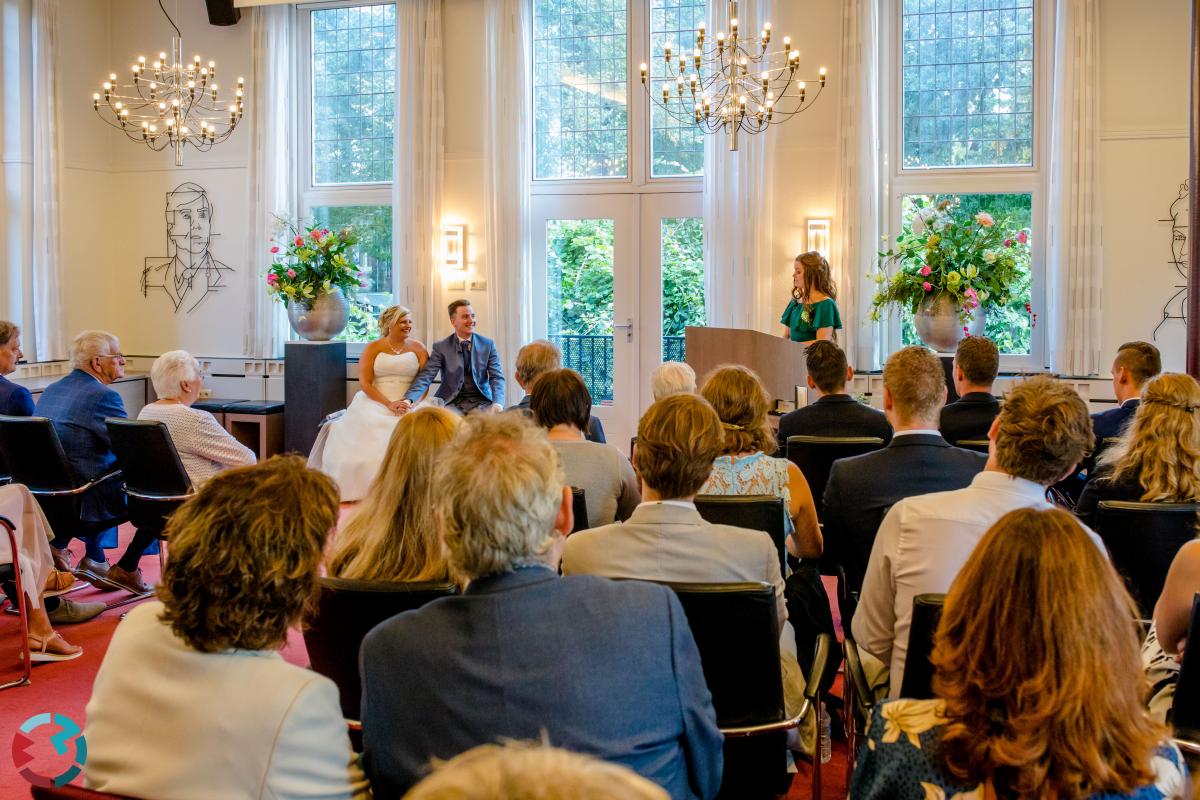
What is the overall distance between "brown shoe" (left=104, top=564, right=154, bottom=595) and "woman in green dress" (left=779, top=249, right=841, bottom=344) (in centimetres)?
395

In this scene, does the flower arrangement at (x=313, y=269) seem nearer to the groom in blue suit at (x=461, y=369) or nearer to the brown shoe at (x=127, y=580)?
the groom in blue suit at (x=461, y=369)

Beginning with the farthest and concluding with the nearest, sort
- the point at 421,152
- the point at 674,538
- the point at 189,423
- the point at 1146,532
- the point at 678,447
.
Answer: the point at 421,152 < the point at 189,423 < the point at 1146,532 < the point at 678,447 < the point at 674,538

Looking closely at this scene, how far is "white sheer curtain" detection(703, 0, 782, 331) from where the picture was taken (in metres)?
8.75

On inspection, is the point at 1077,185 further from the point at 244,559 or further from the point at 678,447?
the point at 244,559

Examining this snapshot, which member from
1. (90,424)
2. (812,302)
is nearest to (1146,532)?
(812,302)

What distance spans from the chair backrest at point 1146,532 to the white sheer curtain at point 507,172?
261 inches

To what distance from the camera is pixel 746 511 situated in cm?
323

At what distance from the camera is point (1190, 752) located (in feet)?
7.18

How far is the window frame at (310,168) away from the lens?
9.99 m

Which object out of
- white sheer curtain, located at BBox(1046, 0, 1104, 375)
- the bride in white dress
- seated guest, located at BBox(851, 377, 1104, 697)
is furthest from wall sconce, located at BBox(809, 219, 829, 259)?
seated guest, located at BBox(851, 377, 1104, 697)

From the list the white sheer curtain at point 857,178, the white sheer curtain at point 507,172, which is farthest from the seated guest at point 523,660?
the white sheer curtain at point 507,172

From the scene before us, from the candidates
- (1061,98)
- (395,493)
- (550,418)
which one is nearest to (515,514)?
(395,493)

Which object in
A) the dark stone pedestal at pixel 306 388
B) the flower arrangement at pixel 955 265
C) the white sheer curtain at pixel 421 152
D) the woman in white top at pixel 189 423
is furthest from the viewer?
the white sheer curtain at pixel 421 152

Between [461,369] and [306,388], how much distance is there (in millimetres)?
1693
